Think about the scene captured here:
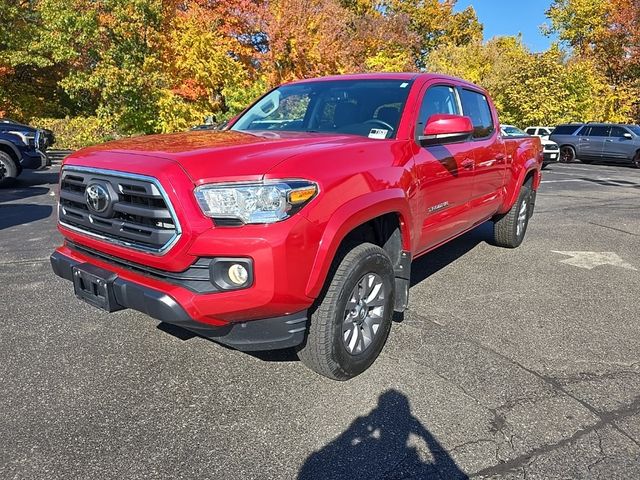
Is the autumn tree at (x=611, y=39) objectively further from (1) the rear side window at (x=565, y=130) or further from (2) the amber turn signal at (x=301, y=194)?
(2) the amber turn signal at (x=301, y=194)

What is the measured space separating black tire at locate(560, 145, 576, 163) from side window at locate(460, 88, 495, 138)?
61.2 feet

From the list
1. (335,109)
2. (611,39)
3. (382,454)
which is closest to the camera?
(382,454)

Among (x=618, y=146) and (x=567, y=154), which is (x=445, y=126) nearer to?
(x=618, y=146)

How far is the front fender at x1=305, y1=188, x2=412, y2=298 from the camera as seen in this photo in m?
2.47

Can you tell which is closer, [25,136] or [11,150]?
[11,150]

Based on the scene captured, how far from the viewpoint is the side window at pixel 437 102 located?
3.60 meters

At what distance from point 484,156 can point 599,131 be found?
63.0ft

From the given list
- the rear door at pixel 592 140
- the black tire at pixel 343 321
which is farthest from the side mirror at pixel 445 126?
the rear door at pixel 592 140

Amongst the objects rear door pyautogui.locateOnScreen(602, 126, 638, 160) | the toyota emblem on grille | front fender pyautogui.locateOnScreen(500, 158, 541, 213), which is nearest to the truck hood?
the toyota emblem on grille

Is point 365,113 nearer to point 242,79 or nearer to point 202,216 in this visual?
point 202,216

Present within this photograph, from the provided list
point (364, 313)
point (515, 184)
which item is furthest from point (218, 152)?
point (515, 184)

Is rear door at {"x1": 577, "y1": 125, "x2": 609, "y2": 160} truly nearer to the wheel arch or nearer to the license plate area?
the wheel arch

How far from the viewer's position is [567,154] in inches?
850

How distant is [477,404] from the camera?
2.72 meters
